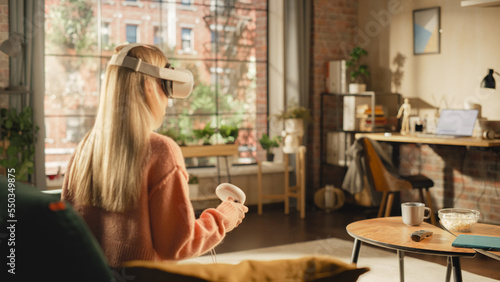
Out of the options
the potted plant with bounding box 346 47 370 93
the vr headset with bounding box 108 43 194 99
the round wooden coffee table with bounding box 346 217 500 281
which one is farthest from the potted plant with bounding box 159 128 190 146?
the vr headset with bounding box 108 43 194 99

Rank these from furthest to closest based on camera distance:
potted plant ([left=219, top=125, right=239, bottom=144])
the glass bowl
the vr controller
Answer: potted plant ([left=219, top=125, right=239, bottom=144]) → the glass bowl → the vr controller

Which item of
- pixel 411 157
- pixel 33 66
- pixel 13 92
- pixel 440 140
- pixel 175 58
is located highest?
pixel 175 58

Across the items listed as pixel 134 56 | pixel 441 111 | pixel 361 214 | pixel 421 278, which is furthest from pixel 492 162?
pixel 134 56

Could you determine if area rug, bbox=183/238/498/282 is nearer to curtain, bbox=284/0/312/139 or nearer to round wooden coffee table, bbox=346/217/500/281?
round wooden coffee table, bbox=346/217/500/281

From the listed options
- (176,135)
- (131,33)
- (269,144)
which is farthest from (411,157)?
(131,33)

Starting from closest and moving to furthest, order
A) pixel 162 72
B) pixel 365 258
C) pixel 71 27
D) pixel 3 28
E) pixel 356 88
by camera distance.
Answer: pixel 162 72
pixel 365 258
pixel 3 28
pixel 71 27
pixel 356 88

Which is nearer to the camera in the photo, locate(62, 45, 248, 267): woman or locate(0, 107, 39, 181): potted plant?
locate(62, 45, 248, 267): woman

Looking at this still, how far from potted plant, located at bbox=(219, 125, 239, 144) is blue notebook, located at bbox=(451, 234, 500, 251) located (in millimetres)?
3685

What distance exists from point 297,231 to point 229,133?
4.21ft

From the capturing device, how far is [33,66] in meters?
4.92

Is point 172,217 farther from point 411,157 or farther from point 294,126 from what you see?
point 411,157

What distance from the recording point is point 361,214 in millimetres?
5801

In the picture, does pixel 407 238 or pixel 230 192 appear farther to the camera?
pixel 407 238

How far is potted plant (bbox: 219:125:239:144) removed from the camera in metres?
5.68
